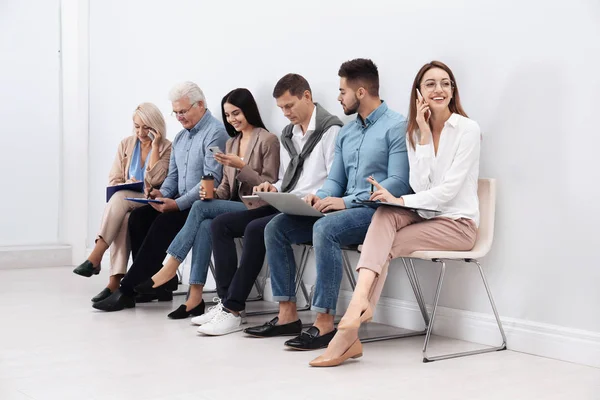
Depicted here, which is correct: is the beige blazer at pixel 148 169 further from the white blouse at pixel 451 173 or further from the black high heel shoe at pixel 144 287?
the white blouse at pixel 451 173

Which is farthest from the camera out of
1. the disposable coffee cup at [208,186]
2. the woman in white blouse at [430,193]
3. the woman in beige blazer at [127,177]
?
the woman in beige blazer at [127,177]

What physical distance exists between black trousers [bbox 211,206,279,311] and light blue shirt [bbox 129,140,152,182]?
4.42 ft

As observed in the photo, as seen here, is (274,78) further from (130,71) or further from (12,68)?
(12,68)

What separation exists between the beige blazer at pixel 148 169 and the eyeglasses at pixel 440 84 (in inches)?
88.3

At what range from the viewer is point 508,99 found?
3.55 meters

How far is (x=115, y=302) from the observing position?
15.1ft

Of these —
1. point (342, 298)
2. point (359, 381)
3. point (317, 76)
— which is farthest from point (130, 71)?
point (359, 381)

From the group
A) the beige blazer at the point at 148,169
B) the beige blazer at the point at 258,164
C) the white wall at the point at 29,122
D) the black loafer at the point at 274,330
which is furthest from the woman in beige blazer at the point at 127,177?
the white wall at the point at 29,122

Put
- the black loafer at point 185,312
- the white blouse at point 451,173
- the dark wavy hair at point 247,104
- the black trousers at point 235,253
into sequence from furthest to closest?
the dark wavy hair at point 247,104 < the black loafer at point 185,312 < the black trousers at point 235,253 < the white blouse at point 451,173

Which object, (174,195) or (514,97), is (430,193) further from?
(174,195)

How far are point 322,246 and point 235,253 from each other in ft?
2.87

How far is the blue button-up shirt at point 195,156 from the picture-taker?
4891mm

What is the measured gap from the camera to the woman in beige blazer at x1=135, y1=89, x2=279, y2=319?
14.2ft

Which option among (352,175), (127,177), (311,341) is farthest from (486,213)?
(127,177)
